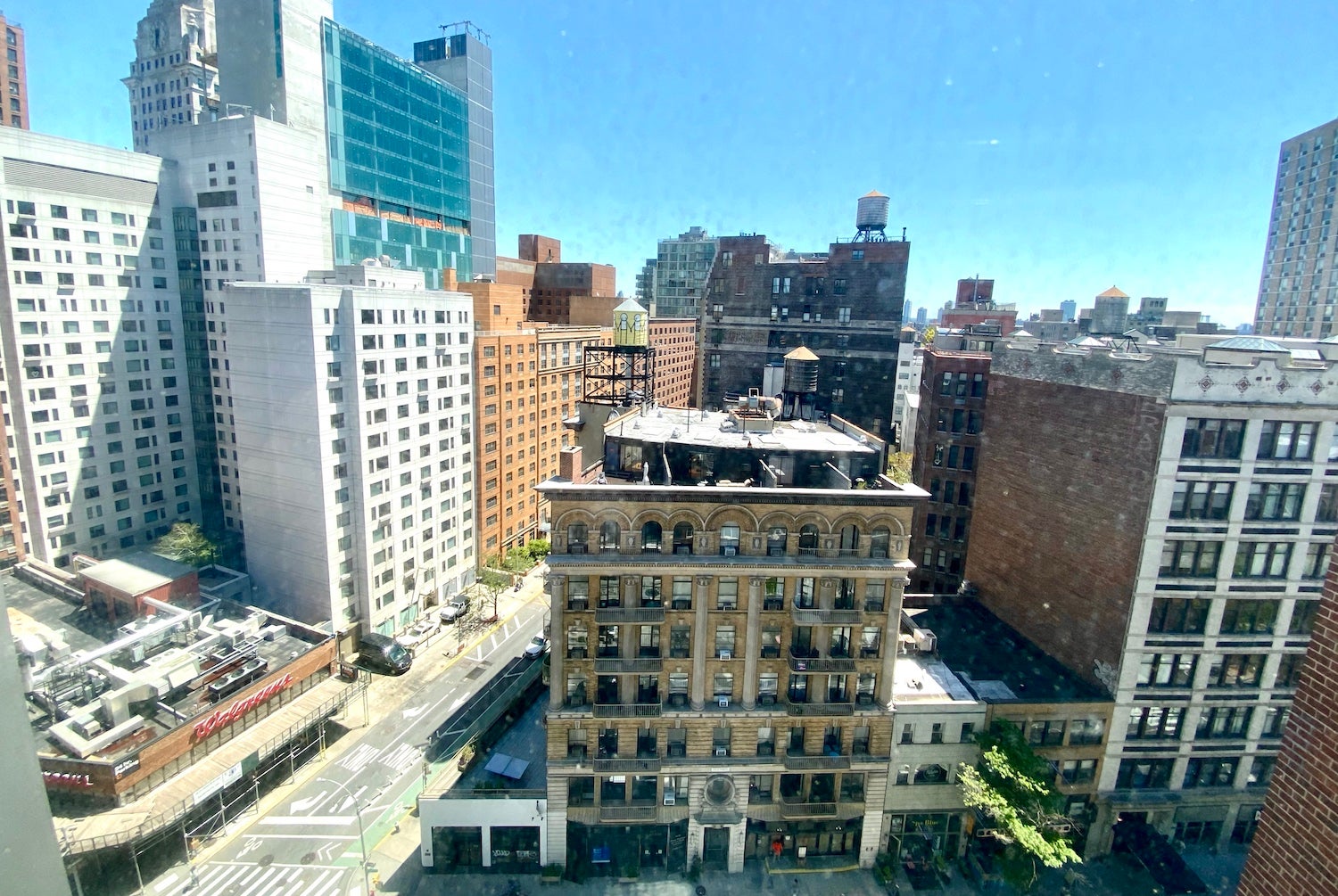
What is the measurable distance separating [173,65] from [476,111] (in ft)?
131

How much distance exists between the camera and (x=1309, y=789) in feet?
20.9

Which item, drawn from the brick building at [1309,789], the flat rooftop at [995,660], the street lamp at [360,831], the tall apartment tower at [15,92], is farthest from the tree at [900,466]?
the tall apartment tower at [15,92]

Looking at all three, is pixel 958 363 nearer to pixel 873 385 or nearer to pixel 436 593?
pixel 873 385

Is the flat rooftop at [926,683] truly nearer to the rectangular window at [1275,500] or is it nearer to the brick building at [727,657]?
the brick building at [727,657]

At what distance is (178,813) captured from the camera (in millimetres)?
25984

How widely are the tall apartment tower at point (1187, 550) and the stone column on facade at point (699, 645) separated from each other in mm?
16406

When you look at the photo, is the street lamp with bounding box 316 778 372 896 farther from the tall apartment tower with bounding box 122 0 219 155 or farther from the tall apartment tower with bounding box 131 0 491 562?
the tall apartment tower with bounding box 122 0 219 155

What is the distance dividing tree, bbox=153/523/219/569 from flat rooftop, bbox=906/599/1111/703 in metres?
43.6

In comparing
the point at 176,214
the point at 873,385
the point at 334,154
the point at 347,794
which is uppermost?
the point at 334,154

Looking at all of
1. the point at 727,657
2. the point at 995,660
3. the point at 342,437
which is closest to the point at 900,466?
the point at 995,660

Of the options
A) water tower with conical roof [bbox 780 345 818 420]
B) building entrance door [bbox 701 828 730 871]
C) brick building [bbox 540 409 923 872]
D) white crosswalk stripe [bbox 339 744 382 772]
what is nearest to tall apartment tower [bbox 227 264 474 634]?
white crosswalk stripe [bbox 339 744 382 772]

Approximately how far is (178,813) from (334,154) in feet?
165

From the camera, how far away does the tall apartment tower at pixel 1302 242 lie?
63969 millimetres

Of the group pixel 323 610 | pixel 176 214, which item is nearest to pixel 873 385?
pixel 323 610
